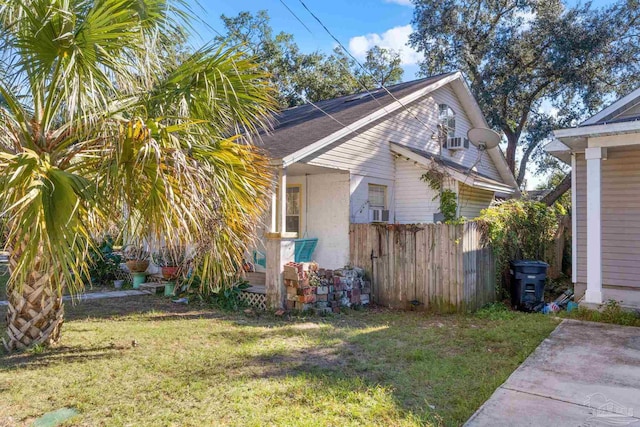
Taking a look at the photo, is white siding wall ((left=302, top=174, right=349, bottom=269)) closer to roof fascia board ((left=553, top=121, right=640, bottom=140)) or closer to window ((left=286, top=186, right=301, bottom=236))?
window ((left=286, top=186, right=301, bottom=236))

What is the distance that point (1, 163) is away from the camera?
3752mm

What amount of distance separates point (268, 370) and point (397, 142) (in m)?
7.82

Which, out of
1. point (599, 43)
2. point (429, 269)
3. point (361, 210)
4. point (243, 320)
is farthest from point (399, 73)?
point (243, 320)

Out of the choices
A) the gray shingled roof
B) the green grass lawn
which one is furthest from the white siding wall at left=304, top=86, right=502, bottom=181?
the green grass lawn

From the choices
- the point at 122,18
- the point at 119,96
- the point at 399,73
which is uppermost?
the point at 399,73

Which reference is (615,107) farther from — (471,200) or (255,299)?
(255,299)

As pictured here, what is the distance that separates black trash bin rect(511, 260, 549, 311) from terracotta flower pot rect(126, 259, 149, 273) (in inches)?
348

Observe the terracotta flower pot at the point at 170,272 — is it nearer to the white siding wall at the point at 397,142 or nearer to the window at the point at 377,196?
the white siding wall at the point at 397,142

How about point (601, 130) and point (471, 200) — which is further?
point (471, 200)

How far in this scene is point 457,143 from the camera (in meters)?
12.7

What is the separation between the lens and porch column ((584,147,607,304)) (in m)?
7.05

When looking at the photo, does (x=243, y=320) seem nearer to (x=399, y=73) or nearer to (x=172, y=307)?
(x=172, y=307)

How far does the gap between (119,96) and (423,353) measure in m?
4.79

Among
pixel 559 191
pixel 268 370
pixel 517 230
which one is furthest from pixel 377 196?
pixel 559 191
